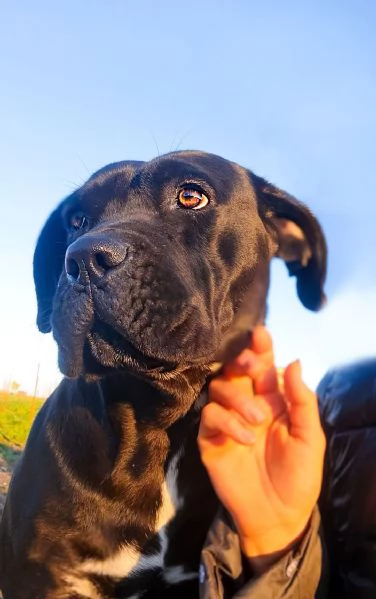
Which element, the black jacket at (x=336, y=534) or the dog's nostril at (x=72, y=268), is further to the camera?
the dog's nostril at (x=72, y=268)

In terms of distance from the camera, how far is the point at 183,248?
258 cm

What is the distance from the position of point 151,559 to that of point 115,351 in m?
0.90

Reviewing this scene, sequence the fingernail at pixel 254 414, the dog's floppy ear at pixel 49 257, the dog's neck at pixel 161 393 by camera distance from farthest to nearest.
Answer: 1. the dog's floppy ear at pixel 49 257
2. the dog's neck at pixel 161 393
3. the fingernail at pixel 254 414

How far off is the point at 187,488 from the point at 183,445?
0.16 meters

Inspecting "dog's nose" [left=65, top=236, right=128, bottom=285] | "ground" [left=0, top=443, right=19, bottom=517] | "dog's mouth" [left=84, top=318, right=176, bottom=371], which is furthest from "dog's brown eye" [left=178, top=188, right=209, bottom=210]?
"ground" [left=0, top=443, right=19, bottom=517]

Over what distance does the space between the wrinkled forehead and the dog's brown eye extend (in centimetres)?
3

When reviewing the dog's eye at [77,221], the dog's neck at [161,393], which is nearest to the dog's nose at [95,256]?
the dog's neck at [161,393]

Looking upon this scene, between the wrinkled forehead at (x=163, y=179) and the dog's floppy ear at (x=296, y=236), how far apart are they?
17 cm

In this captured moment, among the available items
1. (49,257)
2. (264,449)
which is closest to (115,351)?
(264,449)

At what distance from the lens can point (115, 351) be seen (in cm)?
234

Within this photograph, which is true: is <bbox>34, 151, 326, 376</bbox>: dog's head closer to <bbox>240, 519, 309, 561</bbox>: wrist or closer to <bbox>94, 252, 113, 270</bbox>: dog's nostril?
<bbox>94, 252, 113, 270</bbox>: dog's nostril

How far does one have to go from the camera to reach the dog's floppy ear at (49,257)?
337 centimetres

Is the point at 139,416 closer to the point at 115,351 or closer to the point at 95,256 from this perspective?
the point at 115,351

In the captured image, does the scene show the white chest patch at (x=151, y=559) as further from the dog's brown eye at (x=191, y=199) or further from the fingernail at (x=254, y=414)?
the dog's brown eye at (x=191, y=199)
